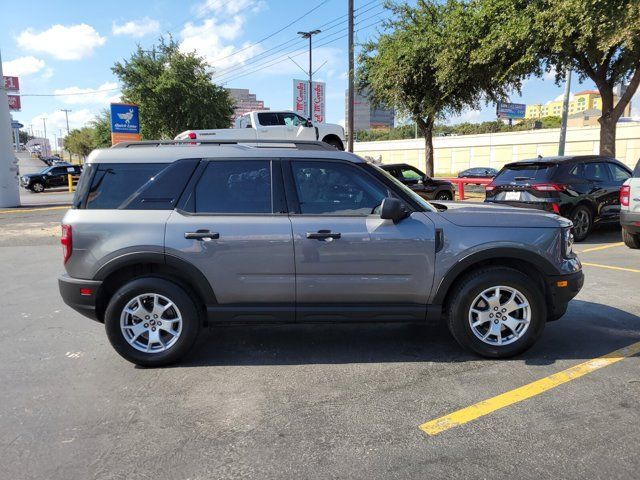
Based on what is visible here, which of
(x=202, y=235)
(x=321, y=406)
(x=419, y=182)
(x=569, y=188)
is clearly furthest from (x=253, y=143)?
(x=419, y=182)

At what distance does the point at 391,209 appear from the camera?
13.1ft

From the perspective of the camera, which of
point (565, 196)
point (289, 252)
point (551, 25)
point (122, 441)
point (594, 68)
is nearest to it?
point (122, 441)

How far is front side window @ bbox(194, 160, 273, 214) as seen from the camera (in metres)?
4.23

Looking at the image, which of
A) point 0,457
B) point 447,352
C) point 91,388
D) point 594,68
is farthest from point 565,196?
point 594,68

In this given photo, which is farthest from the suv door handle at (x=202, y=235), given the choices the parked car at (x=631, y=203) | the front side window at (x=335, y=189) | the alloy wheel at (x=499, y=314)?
the parked car at (x=631, y=203)

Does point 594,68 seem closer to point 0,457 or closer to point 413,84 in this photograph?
point 413,84

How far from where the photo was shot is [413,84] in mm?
20844

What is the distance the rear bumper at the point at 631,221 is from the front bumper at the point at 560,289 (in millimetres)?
4911

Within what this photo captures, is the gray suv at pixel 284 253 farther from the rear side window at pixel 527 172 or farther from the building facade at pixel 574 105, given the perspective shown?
the building facade at pixel 574 105

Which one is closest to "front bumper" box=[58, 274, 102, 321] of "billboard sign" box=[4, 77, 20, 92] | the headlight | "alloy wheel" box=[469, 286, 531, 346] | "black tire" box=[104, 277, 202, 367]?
"black tire" box=[104, 277, 202, 367]

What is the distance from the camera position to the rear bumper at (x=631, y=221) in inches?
325

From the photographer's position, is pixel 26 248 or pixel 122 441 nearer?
pixel 122 441

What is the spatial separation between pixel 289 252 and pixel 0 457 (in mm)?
2326

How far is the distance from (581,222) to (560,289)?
6.57 metres
